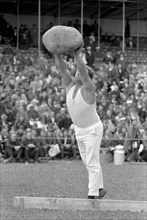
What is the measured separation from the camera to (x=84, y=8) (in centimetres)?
3750

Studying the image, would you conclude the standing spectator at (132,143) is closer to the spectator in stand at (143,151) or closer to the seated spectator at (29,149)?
the spectator in stand at (143,151)

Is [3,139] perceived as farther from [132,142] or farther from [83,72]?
[83,72]

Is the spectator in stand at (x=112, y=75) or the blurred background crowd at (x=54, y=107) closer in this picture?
the blurred background crowd at (x=54, y=107)

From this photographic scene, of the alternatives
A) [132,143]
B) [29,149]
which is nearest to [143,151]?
[132,143]

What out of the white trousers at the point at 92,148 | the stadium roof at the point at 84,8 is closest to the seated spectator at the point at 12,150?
the white trousers at the point at 92,148

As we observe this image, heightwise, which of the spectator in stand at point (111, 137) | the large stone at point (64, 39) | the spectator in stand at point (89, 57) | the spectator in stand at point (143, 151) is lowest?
the spectator in stand at point (143, 151)

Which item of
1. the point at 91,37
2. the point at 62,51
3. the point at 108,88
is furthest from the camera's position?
the point at 91,37

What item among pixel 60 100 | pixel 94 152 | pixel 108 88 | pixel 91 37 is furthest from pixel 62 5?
pixel 94 152

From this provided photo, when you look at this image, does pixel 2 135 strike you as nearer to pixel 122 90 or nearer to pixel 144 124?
pixel 144 124

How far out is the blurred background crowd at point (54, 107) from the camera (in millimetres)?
23266

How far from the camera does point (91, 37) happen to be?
118 feet

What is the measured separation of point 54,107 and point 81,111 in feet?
53.4

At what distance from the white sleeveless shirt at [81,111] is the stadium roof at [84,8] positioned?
81.6 ft

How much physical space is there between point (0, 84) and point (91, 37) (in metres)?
10.1
